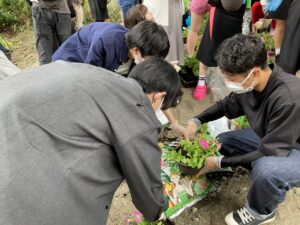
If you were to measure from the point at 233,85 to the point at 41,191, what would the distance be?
5.30 feet

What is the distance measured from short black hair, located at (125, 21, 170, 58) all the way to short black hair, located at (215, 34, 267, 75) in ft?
1.74

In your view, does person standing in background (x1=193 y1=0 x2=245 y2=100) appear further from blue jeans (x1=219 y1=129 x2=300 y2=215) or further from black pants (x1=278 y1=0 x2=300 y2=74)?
blue jeans (x1=219 y1=129 x2=300 y2=215)

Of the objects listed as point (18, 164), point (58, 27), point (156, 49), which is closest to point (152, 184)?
point (18, 164)

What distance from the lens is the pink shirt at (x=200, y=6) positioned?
366 cm

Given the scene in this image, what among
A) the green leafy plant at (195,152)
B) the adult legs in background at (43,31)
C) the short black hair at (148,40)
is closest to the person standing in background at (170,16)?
the adult legs in background at (43,31)

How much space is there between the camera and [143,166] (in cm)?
156

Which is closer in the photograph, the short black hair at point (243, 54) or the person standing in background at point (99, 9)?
the short black hair at point (243, 54)

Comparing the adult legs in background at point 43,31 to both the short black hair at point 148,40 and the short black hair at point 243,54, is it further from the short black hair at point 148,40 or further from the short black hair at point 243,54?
the short black hair at point 243,54

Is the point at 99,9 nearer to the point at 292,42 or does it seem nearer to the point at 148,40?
the point at 148,40

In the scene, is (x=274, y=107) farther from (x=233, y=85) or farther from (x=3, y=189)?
(x=3, y=189)

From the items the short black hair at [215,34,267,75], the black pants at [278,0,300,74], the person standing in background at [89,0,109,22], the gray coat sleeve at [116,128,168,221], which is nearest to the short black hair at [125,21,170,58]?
the short black hair at [215,34,267,75]

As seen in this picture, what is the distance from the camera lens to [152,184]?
1.71 m

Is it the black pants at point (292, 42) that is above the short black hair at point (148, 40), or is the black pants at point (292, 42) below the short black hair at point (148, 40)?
below

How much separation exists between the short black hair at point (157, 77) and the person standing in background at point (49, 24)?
2.73m
